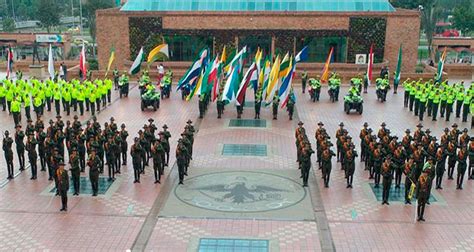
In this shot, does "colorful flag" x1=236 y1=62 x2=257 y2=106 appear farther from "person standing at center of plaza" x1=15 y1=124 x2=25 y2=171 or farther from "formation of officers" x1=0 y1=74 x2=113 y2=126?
"person standing at center of plaza" x1=15 y1=124 x2=25 y2=171

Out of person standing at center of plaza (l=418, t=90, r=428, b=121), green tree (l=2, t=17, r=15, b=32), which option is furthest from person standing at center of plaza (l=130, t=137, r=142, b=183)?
green tree (l=2, t=17, r=15, b=32)

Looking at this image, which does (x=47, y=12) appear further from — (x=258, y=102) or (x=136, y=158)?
(x=136, y=158)

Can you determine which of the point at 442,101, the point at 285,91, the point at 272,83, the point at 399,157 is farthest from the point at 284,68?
the point at 399,157

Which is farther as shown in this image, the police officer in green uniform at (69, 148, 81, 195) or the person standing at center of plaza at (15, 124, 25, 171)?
the person standing at center of plaza at (15, 124, 25, 171)

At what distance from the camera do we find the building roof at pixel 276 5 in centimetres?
3481

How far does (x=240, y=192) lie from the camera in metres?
13.1

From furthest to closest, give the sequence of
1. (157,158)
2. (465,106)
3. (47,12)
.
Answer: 1. (47,12)
2. (465,106)
3. (157,158)

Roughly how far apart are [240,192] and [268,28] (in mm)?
22005

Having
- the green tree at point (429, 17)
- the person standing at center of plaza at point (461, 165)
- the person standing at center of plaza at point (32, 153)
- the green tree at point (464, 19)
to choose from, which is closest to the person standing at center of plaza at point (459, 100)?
the person standing at center of plaza at point (461, 165)

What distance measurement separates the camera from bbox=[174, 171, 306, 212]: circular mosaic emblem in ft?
40.4

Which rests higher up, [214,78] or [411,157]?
[214,78]

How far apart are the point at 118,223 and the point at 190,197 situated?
2048 millimetres

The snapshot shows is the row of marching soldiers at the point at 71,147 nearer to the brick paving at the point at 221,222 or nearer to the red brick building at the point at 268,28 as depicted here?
the brick paving at the point at 221,222

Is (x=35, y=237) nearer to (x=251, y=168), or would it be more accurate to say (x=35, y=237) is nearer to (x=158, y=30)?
(x=251, y=168)
